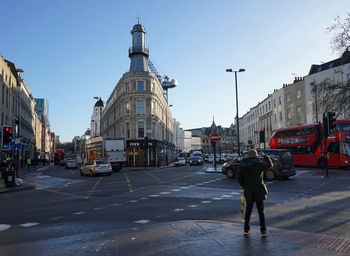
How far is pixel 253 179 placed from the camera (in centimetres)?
825

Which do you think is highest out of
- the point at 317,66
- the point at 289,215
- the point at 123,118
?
the point at 317,66

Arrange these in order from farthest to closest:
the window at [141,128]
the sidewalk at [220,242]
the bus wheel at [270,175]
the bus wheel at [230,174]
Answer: the window at [141,128]
the bus wheel at [230,174]
the bus wheel at [270,175]
the sidewalk at [220,242]

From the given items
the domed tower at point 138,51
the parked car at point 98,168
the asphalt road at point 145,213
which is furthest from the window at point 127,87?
the asphalt road at point 145,213

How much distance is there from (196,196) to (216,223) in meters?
6.63

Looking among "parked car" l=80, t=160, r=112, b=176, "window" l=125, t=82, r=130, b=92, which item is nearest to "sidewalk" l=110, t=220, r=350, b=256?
"parked car" l=80, t=160, r=112, b=176

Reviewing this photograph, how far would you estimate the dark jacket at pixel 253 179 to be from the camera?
8.17 metres

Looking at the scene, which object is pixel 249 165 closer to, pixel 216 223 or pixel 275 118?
pixel 216 223

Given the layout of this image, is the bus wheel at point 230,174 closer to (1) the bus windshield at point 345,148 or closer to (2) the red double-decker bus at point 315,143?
(2) the red double-decker bus at point 315,143

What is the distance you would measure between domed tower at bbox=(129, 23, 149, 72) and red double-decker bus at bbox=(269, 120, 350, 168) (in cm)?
3447

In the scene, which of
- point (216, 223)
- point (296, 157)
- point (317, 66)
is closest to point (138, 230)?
point (216, 223)

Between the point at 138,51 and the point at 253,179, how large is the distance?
65.4m

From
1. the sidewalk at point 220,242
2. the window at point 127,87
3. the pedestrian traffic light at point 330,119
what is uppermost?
the window at point 127,87

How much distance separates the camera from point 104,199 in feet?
53.2

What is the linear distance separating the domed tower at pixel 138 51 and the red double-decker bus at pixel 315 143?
34467 mm
